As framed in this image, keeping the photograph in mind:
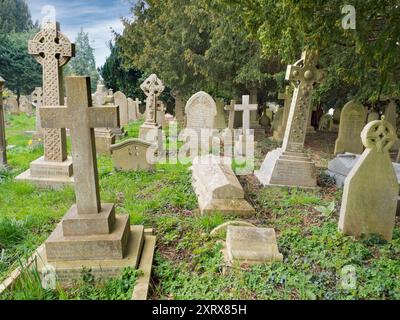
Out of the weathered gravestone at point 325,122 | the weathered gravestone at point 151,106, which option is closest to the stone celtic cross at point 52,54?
the weathered gravestone at point 151,106

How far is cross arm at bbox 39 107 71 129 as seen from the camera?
3.40 meters

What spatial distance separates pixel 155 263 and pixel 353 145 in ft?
27.7

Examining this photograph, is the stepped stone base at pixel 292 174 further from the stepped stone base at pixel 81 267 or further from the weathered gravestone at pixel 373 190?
the stepped stone base at pixel 81 267

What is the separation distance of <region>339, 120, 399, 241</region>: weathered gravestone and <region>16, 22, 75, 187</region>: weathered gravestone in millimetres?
5005

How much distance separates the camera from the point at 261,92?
1547 cm

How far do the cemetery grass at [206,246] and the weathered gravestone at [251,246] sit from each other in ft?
0.44

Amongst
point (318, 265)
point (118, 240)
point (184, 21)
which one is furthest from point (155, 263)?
point (184, 21)

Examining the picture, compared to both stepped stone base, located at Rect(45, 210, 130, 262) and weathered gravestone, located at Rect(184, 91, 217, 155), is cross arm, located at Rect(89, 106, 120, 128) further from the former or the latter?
weathered gravestone, located at Rect(184, 91, 217, 155)

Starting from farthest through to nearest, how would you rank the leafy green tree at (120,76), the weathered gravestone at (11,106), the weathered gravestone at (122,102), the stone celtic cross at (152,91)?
1. the leafy green tree at (120,76)
2. the weathered gravestone at (11,106)
3. the weathered gravestone at (122,102)
4. the stone celtic cross at (152,91)

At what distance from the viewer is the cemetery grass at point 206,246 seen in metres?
3.15

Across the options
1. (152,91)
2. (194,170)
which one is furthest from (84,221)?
(152,91)

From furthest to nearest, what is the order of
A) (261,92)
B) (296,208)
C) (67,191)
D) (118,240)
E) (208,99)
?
(261,92)
(208,99)
(67,191)
(296,208)
(118,240)

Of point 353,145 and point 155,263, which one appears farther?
point 353,145

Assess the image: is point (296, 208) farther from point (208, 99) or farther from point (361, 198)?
point (208, 99)
